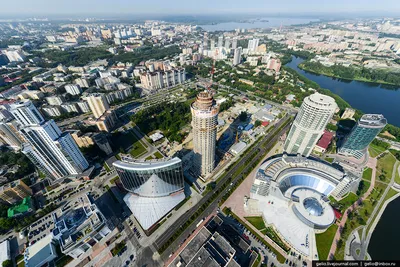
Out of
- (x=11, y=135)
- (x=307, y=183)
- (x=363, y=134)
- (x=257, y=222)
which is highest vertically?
(x=363, y=134)

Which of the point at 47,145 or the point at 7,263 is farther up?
the point at 47,145

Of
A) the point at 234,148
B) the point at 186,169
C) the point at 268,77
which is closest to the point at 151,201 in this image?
the point at 186,169

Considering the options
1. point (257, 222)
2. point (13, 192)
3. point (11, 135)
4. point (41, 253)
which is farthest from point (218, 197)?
point (11, 135)

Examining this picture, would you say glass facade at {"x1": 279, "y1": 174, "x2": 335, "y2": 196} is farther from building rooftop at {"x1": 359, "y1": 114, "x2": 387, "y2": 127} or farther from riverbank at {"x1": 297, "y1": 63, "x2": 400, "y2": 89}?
riverbank at {"x1": 297, "y1": 63, "x2": 400, "y2": 89}

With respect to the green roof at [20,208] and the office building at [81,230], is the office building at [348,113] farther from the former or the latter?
the green roof at [20,208]

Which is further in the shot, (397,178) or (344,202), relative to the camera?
(397,178)

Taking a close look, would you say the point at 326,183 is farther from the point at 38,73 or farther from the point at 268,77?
the point at 38,73

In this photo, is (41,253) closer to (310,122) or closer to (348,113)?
(310,122)
